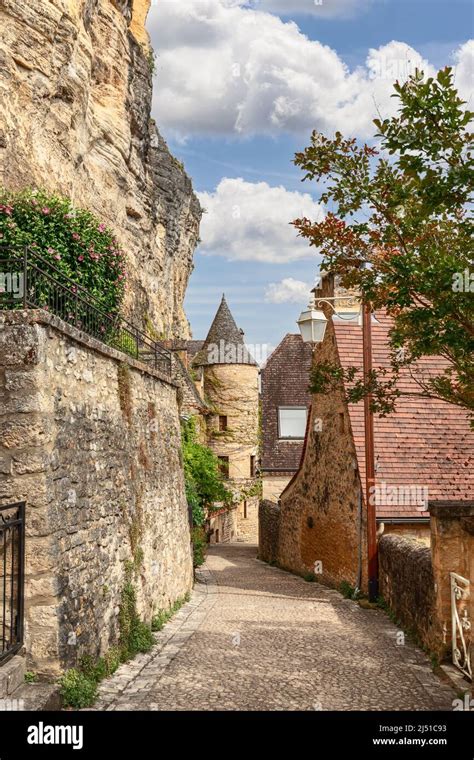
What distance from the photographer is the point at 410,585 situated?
10211 mm

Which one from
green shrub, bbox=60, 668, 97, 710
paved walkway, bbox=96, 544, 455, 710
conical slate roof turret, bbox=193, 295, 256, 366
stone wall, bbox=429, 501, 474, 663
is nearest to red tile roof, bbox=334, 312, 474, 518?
paved walkway, bbox=96, 544, 455, 710

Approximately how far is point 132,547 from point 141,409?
2501mm

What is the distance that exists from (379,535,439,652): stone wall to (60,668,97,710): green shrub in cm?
424

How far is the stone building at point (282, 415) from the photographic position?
30.0m

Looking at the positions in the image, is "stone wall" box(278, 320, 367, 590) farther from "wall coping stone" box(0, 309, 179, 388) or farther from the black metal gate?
the black metal gate

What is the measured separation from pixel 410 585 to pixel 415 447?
480 cm

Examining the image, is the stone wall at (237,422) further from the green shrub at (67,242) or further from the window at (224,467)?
the green shrub at (67,242)

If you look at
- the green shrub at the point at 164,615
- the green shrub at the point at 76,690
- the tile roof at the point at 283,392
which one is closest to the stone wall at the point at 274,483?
the tile roof at the point at 283,392

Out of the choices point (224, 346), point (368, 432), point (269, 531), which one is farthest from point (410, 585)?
point (224, 346)

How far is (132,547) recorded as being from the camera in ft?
31.4

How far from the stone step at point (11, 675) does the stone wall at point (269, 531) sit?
1616 centimetres

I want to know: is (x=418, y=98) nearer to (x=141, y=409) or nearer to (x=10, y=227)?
(x=10, y=227)
